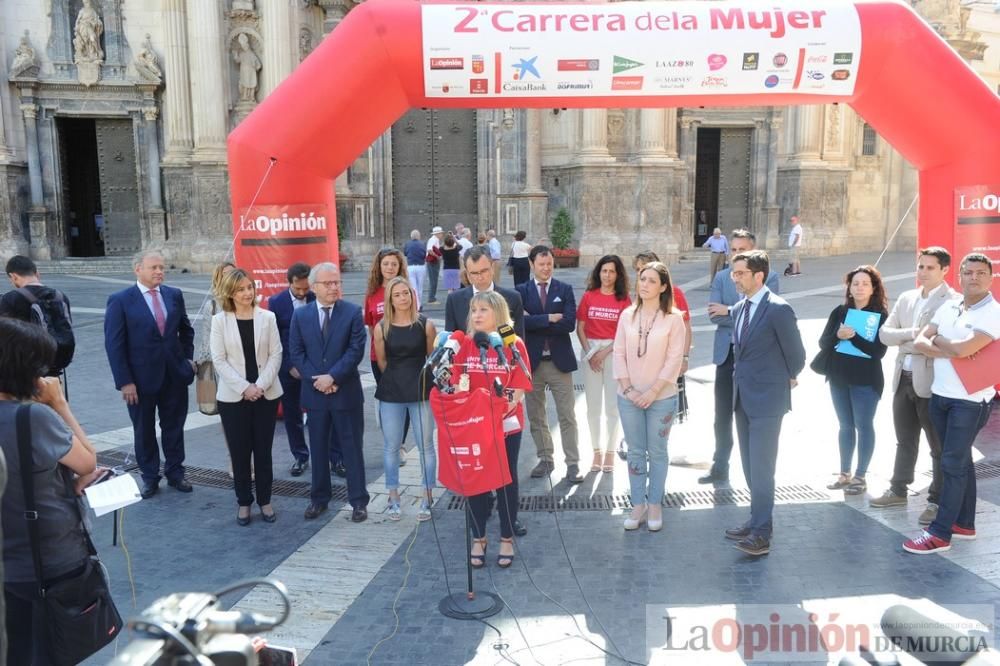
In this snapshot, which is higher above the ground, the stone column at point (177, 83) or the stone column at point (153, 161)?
the stone column at point (177, 83)

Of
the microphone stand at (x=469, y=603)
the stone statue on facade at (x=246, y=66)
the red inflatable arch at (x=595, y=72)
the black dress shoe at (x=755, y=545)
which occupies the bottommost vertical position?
the microphone stand at (x=469, y=603)

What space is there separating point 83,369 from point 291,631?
7.76 meters

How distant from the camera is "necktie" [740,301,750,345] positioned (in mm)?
5242

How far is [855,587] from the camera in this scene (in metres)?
4.70

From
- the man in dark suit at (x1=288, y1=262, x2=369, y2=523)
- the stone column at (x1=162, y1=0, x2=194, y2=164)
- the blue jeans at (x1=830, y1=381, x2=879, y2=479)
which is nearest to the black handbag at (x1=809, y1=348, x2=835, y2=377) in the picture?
the blue jeans at (x1=830, y1=381, x2=879, y2=479)

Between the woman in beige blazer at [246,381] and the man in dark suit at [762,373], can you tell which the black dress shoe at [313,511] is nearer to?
the woman in beige blazer at [246,381]

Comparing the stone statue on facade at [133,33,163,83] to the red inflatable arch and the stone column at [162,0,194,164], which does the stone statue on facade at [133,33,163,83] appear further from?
the red inflatable arch

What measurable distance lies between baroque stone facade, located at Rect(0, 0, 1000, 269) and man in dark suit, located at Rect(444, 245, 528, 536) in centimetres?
1580

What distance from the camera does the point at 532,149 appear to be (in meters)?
22.3

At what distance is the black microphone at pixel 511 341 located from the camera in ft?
16.2

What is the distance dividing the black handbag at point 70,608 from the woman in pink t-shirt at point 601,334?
14.1 feet

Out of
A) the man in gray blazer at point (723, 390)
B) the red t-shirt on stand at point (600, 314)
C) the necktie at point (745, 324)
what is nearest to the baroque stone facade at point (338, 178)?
the red t-shirt on stand at point (600, 314)

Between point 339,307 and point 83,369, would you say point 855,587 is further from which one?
point 83,369

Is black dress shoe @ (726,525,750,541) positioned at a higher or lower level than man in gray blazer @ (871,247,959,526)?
lower
